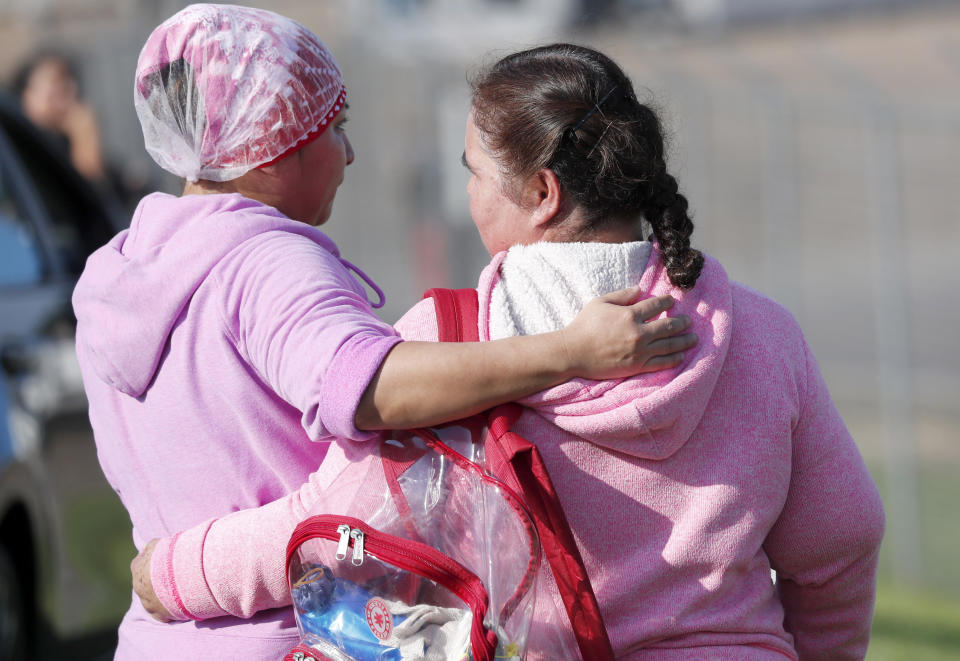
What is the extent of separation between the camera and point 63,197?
5266 millimetres

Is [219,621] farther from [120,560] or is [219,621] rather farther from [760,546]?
[120,560]

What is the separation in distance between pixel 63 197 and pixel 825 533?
4.20m

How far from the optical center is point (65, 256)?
4.75 m

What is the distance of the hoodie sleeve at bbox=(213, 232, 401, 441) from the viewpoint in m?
1.64

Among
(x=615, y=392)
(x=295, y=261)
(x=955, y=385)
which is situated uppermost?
(x=295, y=261)

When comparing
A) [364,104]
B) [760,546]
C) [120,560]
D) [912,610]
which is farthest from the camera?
[364,104]

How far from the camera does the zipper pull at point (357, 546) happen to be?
1.61 m

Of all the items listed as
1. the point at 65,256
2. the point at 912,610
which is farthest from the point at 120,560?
the point at 912,610

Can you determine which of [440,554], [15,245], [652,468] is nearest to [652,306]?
[652,468]

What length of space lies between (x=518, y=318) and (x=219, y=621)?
2.24 ft

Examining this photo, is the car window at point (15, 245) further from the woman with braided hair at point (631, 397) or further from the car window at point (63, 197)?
the woman with braided hair at point (631, 397)

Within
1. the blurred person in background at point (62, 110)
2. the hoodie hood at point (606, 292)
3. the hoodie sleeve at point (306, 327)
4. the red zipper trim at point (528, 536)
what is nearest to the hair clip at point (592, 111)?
the hoodie hood at point (606, 292)

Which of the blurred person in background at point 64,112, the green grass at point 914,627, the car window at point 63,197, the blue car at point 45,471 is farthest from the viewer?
the blurred person in background at point 64,112

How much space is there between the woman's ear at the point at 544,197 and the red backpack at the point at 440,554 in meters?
0.29
